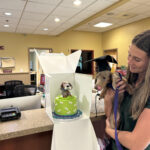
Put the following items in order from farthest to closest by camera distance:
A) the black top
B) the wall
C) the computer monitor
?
the wall → the computer monitor → the black top

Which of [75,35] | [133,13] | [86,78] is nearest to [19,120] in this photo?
[86,78]

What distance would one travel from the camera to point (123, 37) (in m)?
5.76

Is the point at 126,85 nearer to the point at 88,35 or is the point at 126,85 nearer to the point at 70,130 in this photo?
the point at 70,130

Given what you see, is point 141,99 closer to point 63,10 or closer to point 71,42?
point 63,10

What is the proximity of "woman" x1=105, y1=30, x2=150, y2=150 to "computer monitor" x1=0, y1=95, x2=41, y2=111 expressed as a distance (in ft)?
2.69

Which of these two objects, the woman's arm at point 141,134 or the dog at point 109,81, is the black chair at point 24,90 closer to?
the dog at point 109,81

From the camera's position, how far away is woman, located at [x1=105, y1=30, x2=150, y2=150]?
1.94 feet

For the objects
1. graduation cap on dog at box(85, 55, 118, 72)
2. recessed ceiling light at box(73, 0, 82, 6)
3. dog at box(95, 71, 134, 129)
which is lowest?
dog at box(95, 71, 134, 129)

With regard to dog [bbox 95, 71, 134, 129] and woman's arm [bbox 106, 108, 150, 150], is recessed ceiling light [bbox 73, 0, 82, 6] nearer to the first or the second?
dog [bbox 95, 71, 134, 129]

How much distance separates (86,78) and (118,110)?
0.31 meters

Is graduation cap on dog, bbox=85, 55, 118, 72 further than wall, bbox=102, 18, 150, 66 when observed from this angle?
No

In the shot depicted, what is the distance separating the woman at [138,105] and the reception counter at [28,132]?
0.43 metres

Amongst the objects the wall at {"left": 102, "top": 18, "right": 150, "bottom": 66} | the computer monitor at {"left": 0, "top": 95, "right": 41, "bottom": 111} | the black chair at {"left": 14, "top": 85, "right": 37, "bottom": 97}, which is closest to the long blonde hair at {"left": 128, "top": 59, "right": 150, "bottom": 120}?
the computer monitor at {"left": 0, "top": 95, "right": 41, "bottom": 111}

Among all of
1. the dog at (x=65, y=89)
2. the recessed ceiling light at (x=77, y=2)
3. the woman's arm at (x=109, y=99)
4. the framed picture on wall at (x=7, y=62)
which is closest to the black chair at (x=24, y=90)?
the recessed ceiling light at (x=77, y=2)
